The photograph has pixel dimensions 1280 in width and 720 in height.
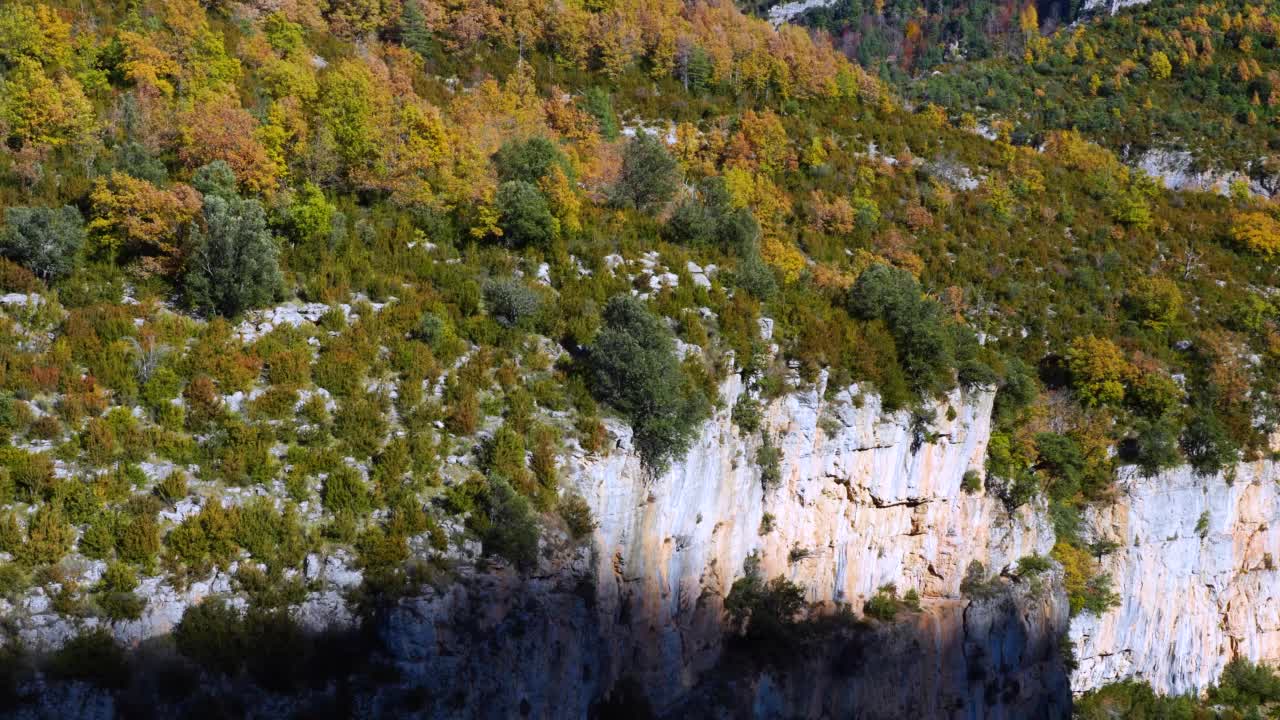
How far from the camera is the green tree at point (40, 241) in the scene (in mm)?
22109

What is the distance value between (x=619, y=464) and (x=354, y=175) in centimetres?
1481

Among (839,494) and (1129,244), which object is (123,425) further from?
(1129,244)

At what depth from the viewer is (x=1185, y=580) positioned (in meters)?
41.2

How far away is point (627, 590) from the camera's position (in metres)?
23.5

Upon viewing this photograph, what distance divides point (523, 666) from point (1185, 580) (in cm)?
3494

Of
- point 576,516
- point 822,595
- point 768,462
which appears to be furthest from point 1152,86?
point 576,516

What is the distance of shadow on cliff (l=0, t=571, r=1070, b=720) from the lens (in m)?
15.8

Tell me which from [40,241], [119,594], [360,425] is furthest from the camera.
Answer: [40,241]

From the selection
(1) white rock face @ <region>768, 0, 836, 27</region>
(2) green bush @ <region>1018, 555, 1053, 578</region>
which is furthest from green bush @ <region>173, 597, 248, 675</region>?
(1) white rock face @ <region>768, 0, 836, 27</region>

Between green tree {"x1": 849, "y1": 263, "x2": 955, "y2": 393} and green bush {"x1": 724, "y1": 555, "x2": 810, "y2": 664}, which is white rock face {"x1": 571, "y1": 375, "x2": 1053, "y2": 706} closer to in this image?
green bush {"x1": 724, "y1": 555, "x2": 810, "y2": 664}

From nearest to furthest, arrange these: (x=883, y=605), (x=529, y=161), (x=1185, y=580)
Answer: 1. (x=883, y=605)
2. (x=529, y=161)
3. (x=1185, y=580)

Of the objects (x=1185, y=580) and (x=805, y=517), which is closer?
(x=805, y=517)

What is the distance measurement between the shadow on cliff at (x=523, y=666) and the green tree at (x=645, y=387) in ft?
13.9

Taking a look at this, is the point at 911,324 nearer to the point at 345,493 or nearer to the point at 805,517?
the point at 805,517
